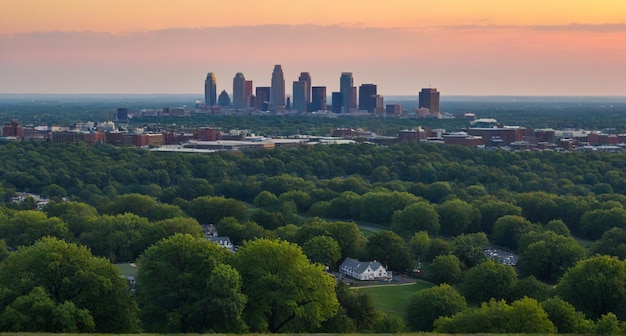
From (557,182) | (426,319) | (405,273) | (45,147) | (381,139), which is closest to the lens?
(426,319)

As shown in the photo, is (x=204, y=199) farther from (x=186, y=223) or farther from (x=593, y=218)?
(x=593, y=218)

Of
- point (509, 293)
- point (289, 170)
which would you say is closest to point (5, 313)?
point (509, 293)

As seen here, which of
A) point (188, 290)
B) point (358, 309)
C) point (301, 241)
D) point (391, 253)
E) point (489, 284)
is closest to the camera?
point (188, 290)

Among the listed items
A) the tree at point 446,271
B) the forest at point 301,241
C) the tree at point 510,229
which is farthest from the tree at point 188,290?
the tree at point 510,229

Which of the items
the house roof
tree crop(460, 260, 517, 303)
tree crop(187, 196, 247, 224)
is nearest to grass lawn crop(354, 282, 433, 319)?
the house roof

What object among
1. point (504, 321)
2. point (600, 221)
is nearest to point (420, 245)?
point (600, 221)

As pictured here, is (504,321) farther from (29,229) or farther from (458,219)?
(458,219)

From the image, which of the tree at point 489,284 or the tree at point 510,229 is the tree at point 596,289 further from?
the tree at point 510,229
